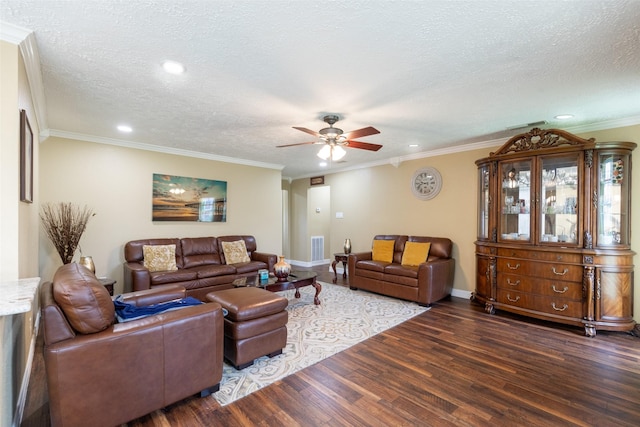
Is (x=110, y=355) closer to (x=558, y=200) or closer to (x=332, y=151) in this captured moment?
(x=332, y=151)

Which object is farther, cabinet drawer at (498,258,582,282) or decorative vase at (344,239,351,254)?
decorative vase at (344,239,351,254)

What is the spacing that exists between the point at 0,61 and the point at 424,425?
347cm

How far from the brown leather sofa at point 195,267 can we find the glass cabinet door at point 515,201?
368 cm

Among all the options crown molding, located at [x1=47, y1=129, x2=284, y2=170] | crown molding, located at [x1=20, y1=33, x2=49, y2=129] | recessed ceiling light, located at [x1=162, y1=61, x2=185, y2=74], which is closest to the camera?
crown molding, located at [x1=20, y1=33, x2=49, y2=129]

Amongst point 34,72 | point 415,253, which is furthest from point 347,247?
point 34,72

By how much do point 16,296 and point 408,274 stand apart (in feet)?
13.5

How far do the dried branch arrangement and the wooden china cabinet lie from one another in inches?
220

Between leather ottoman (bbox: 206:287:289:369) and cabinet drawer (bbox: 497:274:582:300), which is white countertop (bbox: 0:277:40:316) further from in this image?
cabinet drawer (bbox: 497:274:582:300)

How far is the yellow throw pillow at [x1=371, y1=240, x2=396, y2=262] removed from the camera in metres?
5.26

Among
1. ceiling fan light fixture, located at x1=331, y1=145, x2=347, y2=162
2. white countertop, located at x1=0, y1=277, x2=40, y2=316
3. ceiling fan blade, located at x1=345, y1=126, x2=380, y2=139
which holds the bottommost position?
white countertop, located at x1=0, y1=277, x2=40, y2=316

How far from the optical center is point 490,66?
227cm

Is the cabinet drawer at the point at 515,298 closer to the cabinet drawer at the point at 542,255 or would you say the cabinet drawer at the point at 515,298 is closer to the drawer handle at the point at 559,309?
the drawer handle at the point at 559,309

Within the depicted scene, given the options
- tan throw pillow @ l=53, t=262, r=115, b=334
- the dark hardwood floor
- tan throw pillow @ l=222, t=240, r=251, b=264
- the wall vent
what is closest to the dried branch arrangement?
the dark hardwood floor

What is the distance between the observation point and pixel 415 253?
488 centimetres
